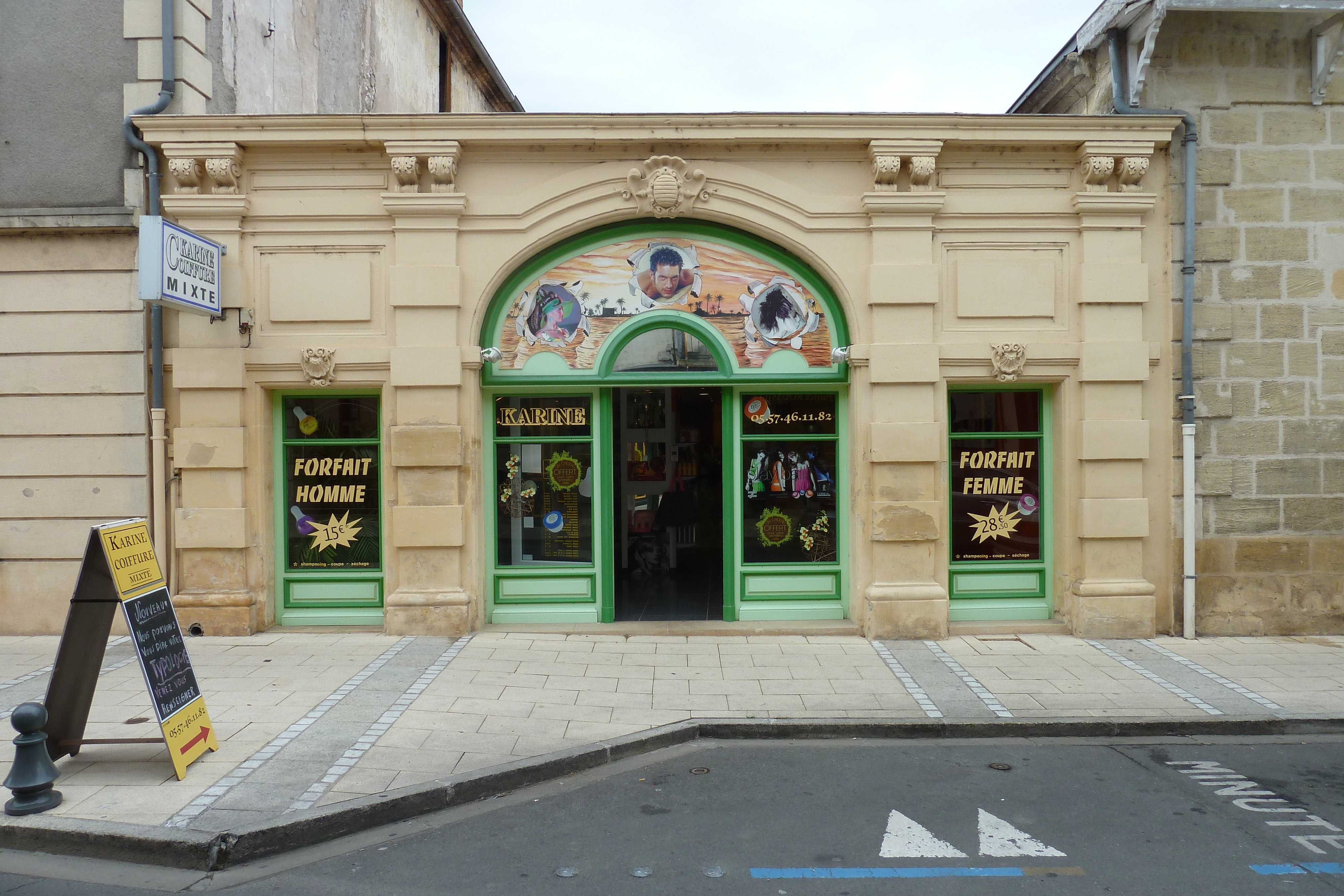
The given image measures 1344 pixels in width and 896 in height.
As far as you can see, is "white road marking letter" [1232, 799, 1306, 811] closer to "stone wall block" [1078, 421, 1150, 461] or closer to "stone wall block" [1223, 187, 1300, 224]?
"stone wall block" [1078, 421, 1150, 461]

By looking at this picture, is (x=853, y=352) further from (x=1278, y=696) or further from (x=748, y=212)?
(x=1278, y=696)

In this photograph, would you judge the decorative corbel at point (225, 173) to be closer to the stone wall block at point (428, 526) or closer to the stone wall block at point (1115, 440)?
the stone wall block at point (428, 526)

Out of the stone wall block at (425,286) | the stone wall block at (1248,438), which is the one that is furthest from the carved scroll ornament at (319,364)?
the stone wall block at (1248,438)

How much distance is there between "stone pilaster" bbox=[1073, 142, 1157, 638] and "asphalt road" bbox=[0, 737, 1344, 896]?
8.72 feet

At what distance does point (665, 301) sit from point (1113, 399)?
14.6 feet

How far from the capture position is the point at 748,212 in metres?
8.70

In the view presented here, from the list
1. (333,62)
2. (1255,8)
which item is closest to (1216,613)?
(1255,8)

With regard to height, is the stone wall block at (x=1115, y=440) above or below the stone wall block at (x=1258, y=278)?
below

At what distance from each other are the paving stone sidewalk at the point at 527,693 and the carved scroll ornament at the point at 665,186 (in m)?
4.20

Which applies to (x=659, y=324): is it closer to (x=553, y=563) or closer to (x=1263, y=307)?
(x=553, y=563)

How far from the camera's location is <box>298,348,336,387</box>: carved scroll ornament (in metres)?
8.53

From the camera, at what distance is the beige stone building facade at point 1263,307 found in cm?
863

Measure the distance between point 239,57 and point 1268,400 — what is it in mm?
11195

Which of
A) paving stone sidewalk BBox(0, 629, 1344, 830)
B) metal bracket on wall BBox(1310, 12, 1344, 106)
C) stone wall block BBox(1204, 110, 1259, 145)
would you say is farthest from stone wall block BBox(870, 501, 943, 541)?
metal bracket on wall BBox(1310, 12, 1344, 106)
